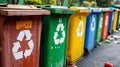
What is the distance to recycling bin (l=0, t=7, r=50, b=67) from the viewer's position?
2.93 meters

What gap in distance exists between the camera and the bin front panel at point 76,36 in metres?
5.11

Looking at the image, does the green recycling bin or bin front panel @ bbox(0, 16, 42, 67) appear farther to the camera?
the green recycling bin

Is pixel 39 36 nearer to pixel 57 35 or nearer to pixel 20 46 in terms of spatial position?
pixel 20 46

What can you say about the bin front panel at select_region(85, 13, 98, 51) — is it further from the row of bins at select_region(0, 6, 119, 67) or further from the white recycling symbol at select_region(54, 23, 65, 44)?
the white recycling symbol at select_region(54, 23, 65, 44)

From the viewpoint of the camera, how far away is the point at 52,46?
4043 millimetres

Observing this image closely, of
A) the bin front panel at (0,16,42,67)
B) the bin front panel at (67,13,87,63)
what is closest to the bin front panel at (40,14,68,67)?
the bin front panel at (0,16,42,67)

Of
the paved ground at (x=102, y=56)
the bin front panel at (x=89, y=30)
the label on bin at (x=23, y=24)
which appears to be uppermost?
the label on bin at (x=23, y=24)

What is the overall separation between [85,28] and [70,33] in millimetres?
1024

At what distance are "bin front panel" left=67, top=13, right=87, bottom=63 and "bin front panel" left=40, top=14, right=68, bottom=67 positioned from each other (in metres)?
0.64

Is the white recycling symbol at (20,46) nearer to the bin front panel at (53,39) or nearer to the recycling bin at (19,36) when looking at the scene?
the recycling bin at (19,36)

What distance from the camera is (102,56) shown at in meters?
6.50

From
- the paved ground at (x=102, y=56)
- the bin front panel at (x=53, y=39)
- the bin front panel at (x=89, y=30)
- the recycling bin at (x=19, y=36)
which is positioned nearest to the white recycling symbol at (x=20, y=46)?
the recycling bin at (x=19, y=36)

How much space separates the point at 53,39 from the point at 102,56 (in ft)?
9.42

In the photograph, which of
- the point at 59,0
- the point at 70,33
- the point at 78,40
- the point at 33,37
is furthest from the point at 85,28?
the point at 59,0
